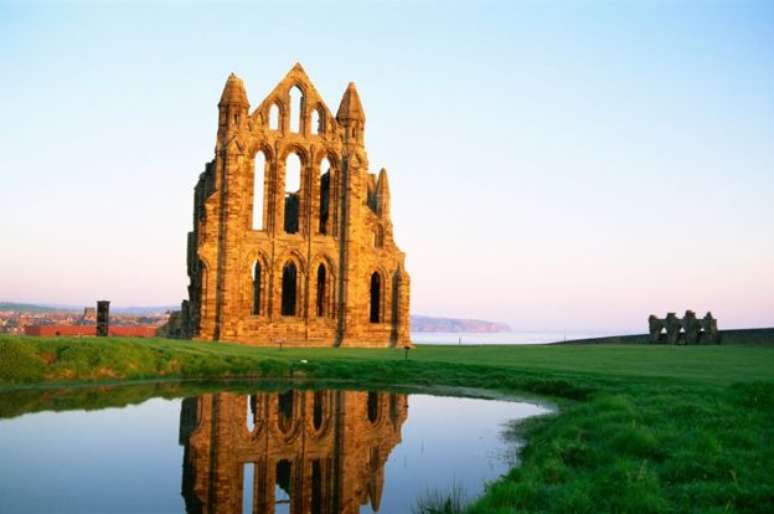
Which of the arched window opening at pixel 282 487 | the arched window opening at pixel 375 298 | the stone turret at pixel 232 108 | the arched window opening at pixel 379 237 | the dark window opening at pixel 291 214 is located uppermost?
the stone turret at pixel 232 108

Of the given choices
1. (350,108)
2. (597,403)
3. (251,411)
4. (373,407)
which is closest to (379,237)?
(350,108)

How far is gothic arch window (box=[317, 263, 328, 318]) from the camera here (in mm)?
44062

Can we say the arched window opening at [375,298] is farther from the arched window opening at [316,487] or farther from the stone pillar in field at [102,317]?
the arched window opening at [316,487]

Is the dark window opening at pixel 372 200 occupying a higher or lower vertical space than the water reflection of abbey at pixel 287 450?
higher

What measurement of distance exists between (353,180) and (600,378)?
25.5m

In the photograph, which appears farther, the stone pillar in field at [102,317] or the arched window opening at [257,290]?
the arched window opening at [257,290]

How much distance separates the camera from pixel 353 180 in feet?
145

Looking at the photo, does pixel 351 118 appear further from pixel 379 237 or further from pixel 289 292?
pixel 289 292

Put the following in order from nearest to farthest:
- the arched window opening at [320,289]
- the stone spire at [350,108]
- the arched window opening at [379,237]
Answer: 1. the arched window opening at [320,289]
2. the stone spire at [350,108]
3. the arched window opening at [379,237]

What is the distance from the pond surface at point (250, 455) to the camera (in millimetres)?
10133

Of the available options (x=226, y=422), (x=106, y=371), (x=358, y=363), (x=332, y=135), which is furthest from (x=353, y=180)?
(x=226, y=422)

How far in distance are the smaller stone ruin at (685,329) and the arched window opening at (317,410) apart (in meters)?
30.8

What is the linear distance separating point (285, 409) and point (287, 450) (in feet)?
15.1

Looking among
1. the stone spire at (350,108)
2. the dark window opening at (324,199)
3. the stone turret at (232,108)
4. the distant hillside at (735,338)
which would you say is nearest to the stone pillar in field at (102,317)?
A: the stone turret at (232,108)
